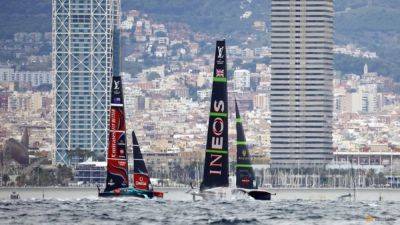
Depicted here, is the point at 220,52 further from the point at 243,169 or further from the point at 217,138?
the point at 243,169

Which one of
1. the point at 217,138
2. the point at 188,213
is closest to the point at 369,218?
the point at 188,213

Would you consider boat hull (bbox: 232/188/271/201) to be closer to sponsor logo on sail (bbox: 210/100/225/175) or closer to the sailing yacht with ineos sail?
the sailing yacht with ineos sail

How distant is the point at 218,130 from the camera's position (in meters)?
108

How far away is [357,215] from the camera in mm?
98938

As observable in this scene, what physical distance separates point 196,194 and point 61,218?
2158cm

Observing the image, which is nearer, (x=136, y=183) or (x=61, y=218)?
(x=61, y=218)

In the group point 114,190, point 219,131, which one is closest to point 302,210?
point 219,131

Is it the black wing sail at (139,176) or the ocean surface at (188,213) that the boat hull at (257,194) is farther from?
the black wing sail at (139,176)

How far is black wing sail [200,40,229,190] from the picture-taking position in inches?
4254

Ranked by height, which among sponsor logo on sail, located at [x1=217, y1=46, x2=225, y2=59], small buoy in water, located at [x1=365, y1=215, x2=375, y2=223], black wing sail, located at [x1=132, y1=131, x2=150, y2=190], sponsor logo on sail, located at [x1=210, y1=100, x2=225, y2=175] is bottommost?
small buoy in water, located at [x1=365, y1=215, x2=375, y2=223]

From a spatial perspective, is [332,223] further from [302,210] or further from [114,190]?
[114,190]

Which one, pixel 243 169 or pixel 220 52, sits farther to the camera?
→ pixel 243 169

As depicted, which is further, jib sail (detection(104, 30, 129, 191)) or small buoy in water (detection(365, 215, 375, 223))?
jib sail (detection(104, 30, 129, 191))

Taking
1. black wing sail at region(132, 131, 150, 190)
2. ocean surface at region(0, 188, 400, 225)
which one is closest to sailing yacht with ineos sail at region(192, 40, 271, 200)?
ocean surface at region(0, 188, 400, 225)
